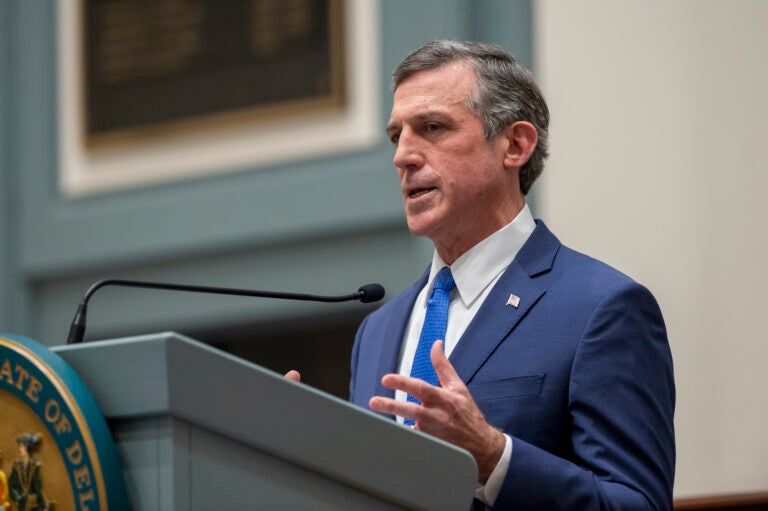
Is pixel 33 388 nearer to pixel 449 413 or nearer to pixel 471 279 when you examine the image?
pixel 449 413

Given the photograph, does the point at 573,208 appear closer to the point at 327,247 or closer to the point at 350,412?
the point at 327,247

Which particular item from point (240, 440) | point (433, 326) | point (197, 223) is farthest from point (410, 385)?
point (197, 223)

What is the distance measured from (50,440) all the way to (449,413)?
0.61 metres

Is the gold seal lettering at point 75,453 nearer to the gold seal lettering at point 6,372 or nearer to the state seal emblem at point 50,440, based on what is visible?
the state seal emblem at point 50,440

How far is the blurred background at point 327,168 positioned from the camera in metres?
4.91

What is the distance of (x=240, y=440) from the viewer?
1.81 m

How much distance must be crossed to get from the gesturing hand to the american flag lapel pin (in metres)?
0.46

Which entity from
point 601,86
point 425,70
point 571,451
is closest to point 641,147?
point 601,86

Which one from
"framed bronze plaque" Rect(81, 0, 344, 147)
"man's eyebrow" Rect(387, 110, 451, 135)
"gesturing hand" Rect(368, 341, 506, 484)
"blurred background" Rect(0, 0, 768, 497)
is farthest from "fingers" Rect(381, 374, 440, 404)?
"framed bronze plaque" Rect(81, 0, 344, 147)

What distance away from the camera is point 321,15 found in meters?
6.79

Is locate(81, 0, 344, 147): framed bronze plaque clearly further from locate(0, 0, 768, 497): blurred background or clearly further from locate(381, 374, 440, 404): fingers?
locate(381, 374, 440, 404): fingers

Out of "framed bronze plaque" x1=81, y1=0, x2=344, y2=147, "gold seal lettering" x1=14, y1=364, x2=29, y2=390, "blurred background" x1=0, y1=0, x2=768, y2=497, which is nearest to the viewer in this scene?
"gold seal lettering" x1=14, y1=364, x2=29, y2=390

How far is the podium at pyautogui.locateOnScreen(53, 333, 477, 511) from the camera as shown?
1739 mm

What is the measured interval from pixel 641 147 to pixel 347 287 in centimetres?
181
